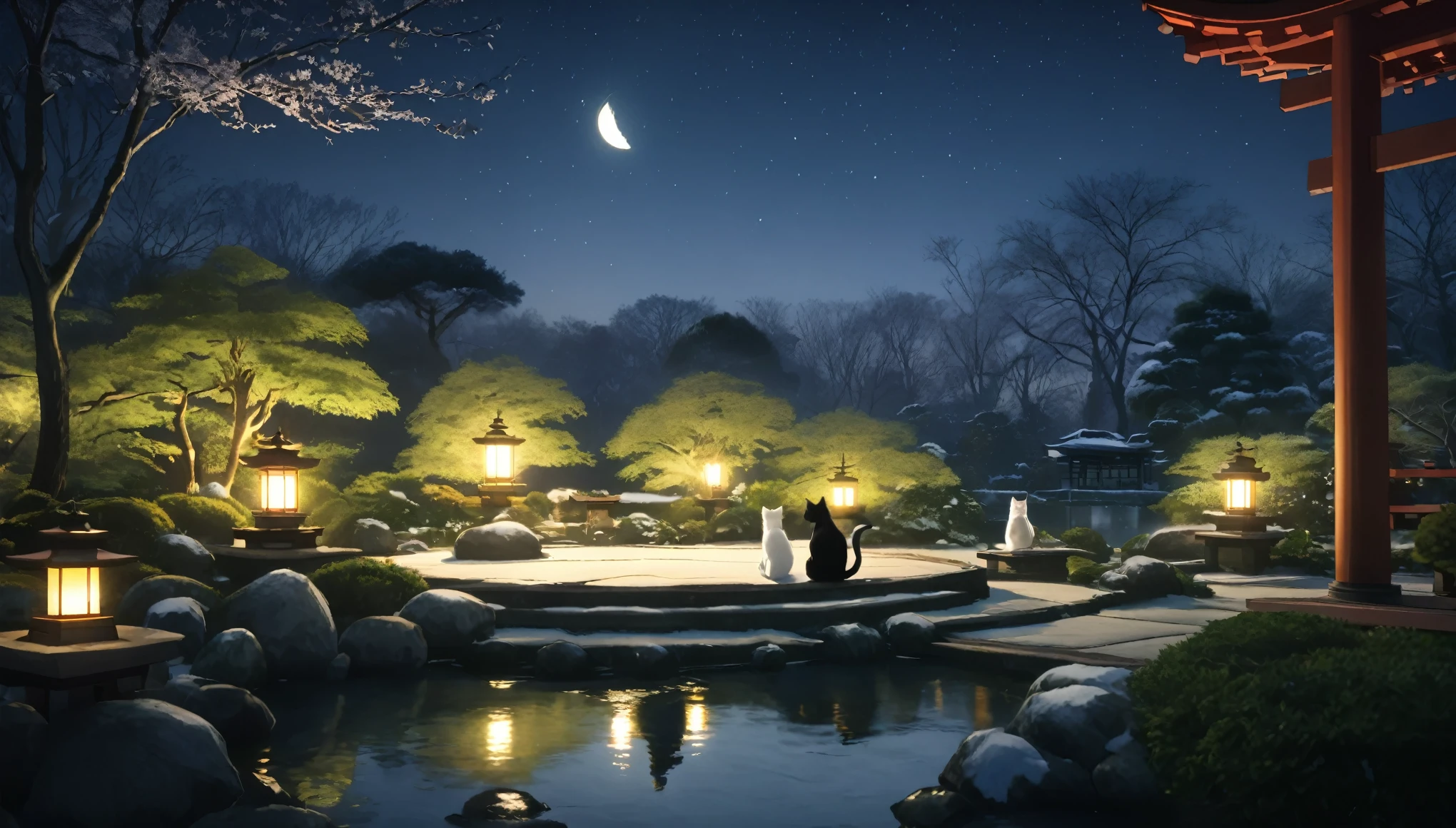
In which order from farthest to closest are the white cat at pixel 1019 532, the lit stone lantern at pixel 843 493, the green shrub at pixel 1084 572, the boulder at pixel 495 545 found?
the lit stone lantern at pixel 843 493
the boulder at pixel 495 545
the white cat at pixel 1019 532
the green shrub at pixel 1084 572

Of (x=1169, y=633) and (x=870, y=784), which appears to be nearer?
(x=870, y=784)

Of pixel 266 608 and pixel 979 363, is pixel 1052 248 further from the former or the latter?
pixel 266 608

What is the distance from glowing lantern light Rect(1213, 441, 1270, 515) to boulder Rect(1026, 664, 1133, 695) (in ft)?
36.5

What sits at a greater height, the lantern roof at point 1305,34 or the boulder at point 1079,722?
the lantern roof at point 1305,34

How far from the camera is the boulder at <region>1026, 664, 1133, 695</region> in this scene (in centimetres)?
617

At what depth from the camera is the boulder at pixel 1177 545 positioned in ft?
58.9

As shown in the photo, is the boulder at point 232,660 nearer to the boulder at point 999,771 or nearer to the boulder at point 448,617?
the boulder at point 448,617

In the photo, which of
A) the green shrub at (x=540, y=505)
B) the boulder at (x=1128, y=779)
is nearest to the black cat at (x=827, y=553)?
the boulder at (x=1128, y=779)

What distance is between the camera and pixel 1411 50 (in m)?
6.78

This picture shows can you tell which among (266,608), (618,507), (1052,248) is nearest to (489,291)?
(618,507)

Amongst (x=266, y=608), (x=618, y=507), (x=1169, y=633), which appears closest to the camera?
(x=266, y=608)

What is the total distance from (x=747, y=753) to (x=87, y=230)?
12.1 metres

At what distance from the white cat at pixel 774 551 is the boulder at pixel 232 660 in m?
5.13

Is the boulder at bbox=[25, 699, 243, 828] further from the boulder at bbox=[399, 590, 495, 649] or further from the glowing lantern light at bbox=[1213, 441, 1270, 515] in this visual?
the glowing lantern light at bbox=[1213, 441, 1270, 515]
